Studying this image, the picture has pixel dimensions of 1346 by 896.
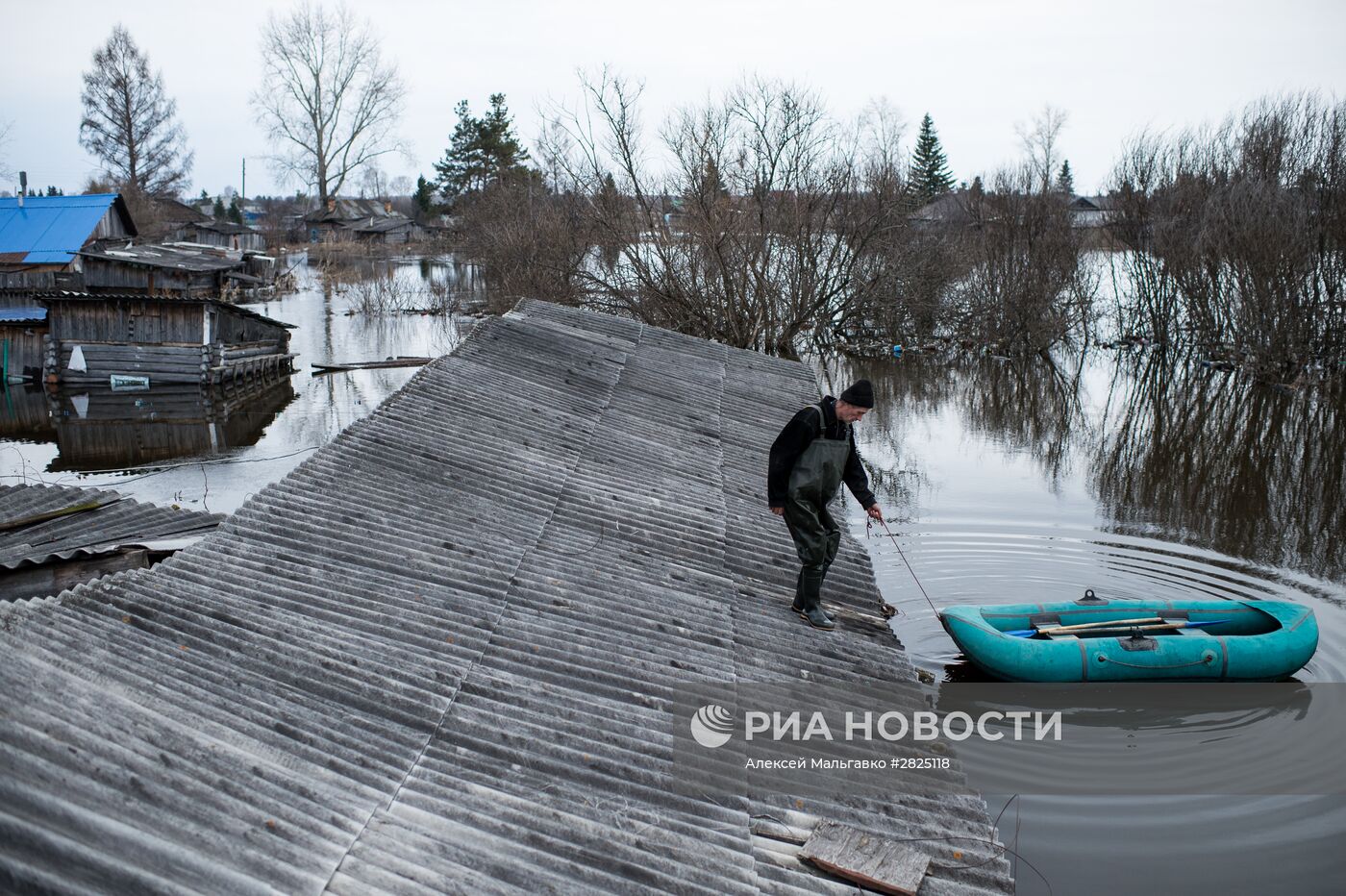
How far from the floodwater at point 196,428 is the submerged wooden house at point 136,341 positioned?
0.65 metres

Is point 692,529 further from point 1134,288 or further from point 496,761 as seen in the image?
point 1134,288

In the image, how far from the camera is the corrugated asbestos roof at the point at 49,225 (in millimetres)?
34875

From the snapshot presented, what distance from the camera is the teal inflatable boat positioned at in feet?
30.1

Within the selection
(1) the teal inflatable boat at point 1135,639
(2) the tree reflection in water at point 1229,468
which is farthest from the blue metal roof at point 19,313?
(1) the teal inflatable boat at point 1135,639

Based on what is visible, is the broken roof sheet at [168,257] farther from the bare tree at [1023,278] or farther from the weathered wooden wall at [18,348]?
the bare tree at [1023,278]

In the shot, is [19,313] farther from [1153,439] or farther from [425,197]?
[425,197]

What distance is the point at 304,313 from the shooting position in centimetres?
4997

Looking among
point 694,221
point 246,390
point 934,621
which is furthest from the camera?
point 246,390

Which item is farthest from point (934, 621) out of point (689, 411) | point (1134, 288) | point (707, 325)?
point (1134, 288)

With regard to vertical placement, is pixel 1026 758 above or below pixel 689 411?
below

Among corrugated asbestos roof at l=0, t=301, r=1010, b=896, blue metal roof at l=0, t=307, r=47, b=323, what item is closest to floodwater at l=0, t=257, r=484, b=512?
blue metal roof at l=0, t=307, r=47, b=323

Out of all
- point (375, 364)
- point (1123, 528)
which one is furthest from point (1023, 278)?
point (375, 364)

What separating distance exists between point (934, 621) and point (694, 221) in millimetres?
17719

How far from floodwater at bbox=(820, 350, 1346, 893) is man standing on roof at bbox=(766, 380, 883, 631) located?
102 inches
